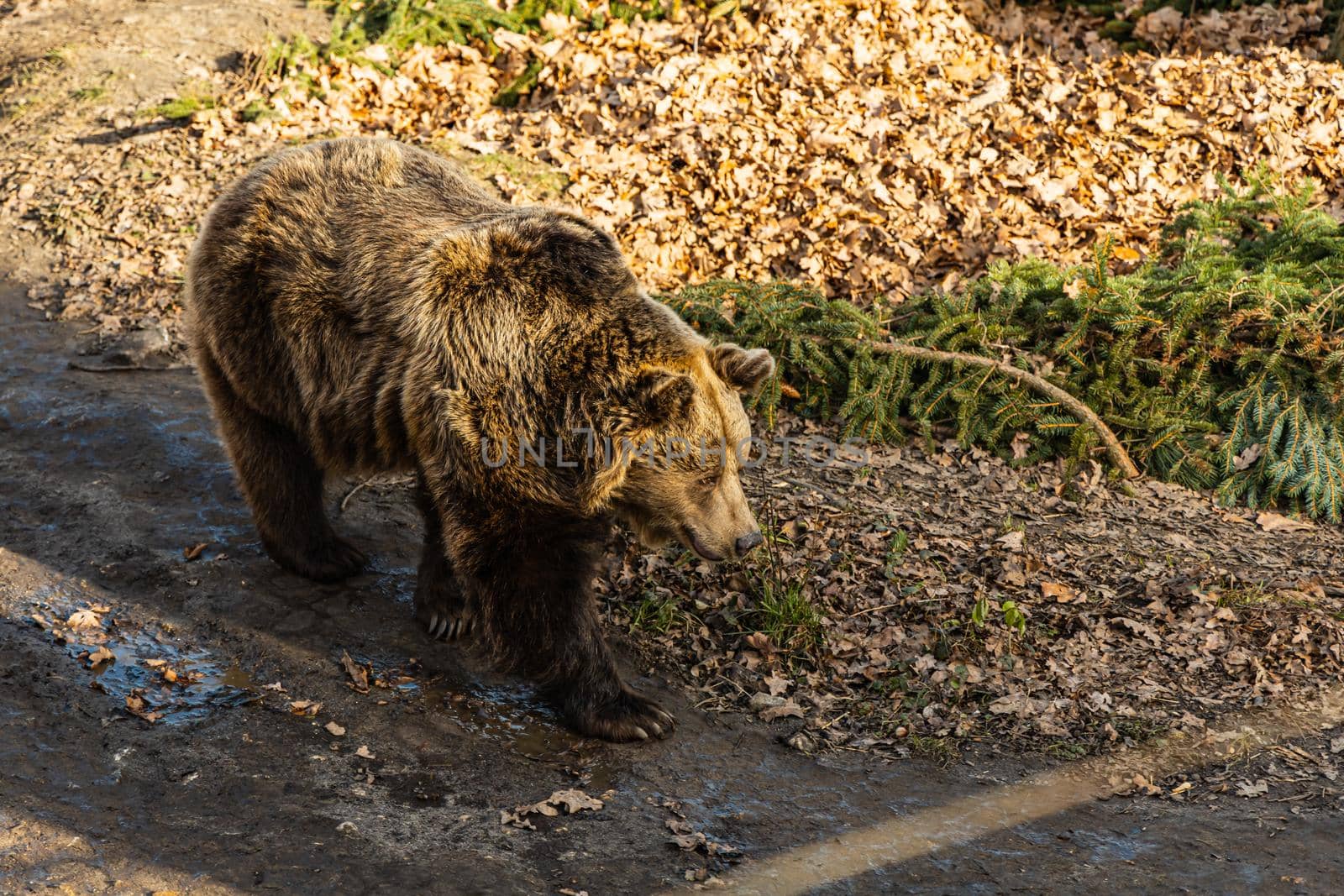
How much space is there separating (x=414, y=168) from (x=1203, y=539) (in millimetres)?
4750

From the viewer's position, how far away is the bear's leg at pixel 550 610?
4.49 metres

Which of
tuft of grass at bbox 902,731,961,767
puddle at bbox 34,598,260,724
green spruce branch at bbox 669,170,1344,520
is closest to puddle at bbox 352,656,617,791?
puddle at bbox 34,598,260,724

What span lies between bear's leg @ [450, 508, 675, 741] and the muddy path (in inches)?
6.8

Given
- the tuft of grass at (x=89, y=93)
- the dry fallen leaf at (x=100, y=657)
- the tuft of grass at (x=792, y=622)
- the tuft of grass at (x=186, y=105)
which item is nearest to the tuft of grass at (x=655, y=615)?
the tuft of grass at (x=792, y=622)

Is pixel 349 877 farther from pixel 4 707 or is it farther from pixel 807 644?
pixel 807 644

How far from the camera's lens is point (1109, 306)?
22.8 ft

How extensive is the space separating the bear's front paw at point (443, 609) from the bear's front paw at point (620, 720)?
0.86 meters

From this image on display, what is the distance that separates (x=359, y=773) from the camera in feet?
14.3

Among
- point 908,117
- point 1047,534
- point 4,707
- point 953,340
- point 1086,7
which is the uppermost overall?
point 1086,7

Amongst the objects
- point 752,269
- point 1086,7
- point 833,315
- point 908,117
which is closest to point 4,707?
point 833,315

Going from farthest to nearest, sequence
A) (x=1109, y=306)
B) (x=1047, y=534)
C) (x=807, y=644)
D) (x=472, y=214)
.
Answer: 1. (x=1109, y=306)
2. (x=1047, y=534)
3. (x=807, y=644)
4. (x=472, y=214)

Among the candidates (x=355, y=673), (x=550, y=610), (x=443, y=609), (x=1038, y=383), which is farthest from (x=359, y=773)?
(x=1038, y=383)

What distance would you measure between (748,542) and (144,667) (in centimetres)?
270

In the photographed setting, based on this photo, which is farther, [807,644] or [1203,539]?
[1203,539]
